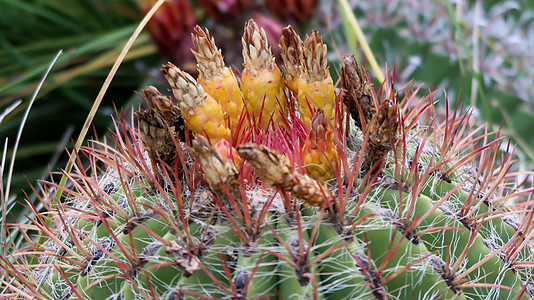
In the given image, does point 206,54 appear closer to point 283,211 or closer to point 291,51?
point 291,51

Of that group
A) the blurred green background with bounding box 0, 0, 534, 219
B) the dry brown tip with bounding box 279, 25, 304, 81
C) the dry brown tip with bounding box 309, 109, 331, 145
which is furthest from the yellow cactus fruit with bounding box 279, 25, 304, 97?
the blurred green background with bounding box 0, 0, 534, 219

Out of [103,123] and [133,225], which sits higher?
[133,225]

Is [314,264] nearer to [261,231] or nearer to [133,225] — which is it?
[261,231]

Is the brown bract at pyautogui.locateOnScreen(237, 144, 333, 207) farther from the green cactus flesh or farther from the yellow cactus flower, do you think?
the yellow cactus flower

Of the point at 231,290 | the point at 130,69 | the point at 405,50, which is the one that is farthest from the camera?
the point at 130,69

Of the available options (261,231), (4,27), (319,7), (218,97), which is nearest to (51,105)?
(4,27)
